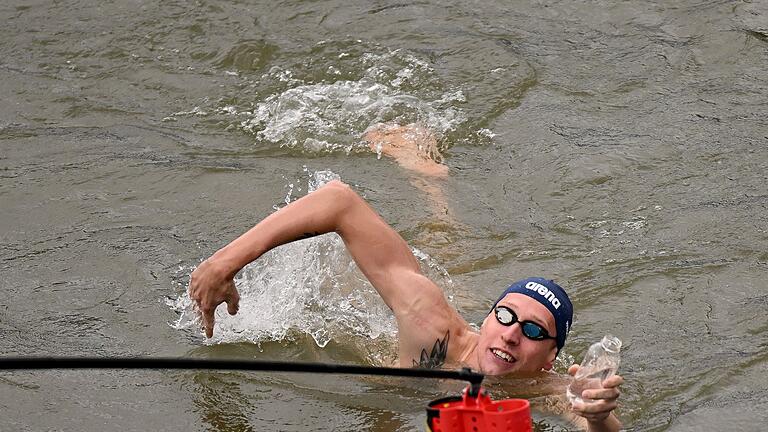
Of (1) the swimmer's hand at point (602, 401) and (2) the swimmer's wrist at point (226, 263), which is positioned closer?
(1) the swimmer's hand at point (602, 401)

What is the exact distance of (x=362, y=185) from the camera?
7.88 m

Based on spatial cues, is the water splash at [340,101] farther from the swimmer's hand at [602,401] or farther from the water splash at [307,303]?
the swimmer's hand at [602,401]

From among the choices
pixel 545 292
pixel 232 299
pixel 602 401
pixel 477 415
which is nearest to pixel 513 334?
pixel 545 292

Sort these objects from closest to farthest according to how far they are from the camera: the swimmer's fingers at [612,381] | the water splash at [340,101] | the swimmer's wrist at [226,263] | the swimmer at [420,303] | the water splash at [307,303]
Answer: the swimmer's fingers at [612,381], the swimmer's wrist at [226,263], the swimmer at [420,303], the water splash at [307,303], the water splash at [340,101]

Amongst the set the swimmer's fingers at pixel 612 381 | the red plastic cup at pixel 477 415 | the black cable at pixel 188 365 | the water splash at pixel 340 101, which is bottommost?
the water splash at pixel 340 101

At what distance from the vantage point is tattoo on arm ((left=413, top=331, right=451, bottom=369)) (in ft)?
18.7

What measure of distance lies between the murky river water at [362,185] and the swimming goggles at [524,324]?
441 millimetres

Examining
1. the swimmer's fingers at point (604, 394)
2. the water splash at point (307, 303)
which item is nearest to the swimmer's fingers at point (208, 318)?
the water splash at point (307, 303)

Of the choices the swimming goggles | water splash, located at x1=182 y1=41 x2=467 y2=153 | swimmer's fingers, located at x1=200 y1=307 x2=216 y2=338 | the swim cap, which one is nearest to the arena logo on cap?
the swim cap

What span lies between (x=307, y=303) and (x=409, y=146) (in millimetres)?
2086

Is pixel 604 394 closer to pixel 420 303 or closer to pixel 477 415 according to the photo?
pixel 477 415

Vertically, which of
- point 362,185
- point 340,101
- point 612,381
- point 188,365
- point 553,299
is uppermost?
point 188,365

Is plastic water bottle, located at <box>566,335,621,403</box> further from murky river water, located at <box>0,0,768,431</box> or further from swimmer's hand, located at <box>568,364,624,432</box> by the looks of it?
murky river water, located at <box>0,0,768,431</box>

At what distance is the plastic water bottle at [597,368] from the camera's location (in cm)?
477
